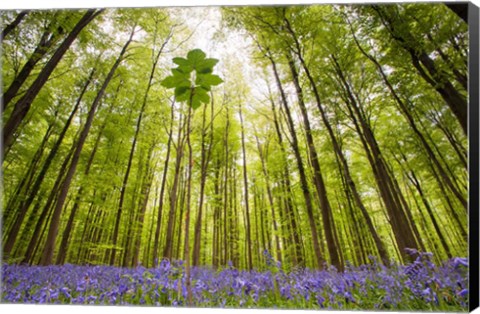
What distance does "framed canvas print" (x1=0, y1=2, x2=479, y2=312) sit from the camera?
2.04 m

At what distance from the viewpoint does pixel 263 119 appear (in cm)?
681

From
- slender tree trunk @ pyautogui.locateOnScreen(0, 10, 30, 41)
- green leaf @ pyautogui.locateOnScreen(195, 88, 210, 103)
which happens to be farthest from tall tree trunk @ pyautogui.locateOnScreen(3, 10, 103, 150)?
green leaf @ pyautogui.locateOnScreen(195, 88, 210, 103)

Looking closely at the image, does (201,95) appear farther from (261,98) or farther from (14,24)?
(261,98)

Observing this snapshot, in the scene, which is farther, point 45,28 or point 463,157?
point 45,28

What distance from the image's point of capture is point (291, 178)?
5.18 meters

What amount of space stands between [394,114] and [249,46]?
8.20 feet

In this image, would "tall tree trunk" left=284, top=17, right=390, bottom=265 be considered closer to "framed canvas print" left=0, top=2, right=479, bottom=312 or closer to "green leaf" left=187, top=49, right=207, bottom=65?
"framed canvas print" left=0, top=2, right=479, bottom=312

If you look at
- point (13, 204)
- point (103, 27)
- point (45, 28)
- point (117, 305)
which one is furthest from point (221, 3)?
point (13, 204)

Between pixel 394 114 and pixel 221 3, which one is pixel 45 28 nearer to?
pixel 221 3

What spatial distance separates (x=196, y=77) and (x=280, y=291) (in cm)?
195

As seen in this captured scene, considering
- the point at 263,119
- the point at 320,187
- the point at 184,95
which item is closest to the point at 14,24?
the point at 184,95

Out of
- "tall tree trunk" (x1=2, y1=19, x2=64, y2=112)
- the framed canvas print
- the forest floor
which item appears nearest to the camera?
the forest floor

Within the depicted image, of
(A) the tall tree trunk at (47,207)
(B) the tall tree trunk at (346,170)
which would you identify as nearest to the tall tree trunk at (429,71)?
(B) the tall tree trunk at (346,170)

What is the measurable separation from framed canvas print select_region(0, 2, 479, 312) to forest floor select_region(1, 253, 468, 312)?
0.05 feet
